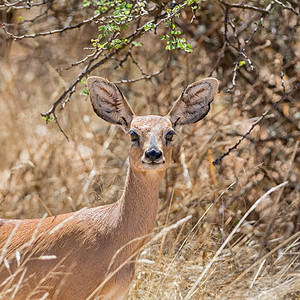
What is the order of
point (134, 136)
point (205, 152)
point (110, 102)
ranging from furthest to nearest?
point (205, 152), point (110, 102), point (134, 136)

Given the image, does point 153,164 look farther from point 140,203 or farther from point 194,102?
point 194,102

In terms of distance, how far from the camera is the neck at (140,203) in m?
3.64

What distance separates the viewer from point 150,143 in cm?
358

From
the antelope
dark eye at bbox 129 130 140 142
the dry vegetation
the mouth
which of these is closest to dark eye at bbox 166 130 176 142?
the antelope

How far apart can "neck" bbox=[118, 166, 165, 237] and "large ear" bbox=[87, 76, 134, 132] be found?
490 mm

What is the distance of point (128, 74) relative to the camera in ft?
24.5

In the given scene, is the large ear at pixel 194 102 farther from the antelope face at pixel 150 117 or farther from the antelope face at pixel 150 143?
the antelope face at pixel 150 143

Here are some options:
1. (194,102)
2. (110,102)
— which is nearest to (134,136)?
(110,102)

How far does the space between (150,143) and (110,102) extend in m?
0.59

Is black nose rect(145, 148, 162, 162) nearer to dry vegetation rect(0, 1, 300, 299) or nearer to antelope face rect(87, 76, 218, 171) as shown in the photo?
antelope face rect(87, 76, 218, 171)

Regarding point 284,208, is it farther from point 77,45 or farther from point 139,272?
point 77,45

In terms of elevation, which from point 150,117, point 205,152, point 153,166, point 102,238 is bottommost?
point 205,152

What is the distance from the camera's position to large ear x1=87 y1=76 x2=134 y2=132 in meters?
3.94

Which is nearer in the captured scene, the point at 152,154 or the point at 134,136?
the point at 152,154
